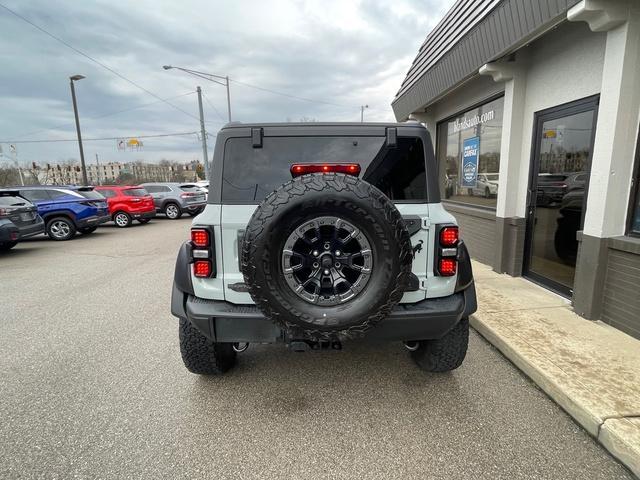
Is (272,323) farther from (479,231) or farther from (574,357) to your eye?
(479,231)

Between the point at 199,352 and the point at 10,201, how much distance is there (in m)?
8.59

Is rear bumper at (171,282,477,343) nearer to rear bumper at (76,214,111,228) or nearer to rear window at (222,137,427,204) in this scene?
rear window at (222,137,427,204)

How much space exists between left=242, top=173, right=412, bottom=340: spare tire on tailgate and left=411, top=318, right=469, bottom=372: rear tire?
3.07 ft

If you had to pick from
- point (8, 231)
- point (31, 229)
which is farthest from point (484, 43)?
point (31, 229)

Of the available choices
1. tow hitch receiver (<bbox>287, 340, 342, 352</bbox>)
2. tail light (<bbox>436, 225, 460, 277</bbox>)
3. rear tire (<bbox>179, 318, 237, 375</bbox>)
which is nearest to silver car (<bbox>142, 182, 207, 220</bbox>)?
rear tire (<bbox>179, 318, 237, 375</bbox>)

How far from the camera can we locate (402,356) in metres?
3.19

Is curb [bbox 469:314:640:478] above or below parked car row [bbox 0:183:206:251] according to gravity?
below

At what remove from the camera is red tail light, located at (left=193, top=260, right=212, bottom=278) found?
226 centimetres

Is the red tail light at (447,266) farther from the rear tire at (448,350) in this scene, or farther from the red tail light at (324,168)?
the red tail light at (324,168)

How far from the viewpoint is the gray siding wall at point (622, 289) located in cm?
329

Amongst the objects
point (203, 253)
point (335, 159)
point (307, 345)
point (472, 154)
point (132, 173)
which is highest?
point (132, 173)

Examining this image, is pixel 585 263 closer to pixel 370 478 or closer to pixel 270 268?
pixel 370 478

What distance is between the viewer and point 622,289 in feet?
11.3

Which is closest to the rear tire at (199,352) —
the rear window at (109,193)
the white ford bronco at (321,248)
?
the white ford bronco at (321,248)
